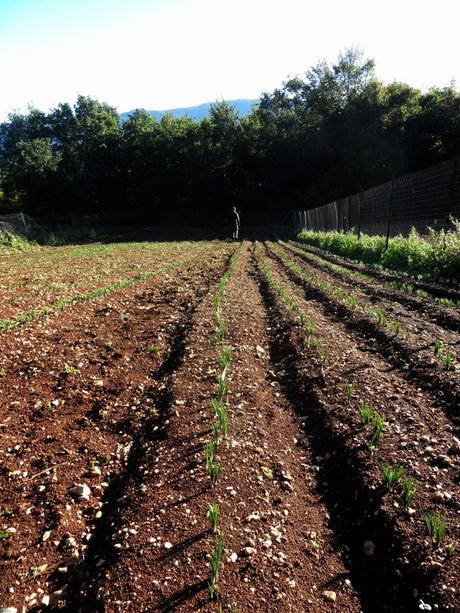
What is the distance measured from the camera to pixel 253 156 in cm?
4891

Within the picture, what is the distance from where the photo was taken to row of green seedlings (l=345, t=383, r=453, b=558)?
2.55 metres

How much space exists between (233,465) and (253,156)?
4955 centimetres

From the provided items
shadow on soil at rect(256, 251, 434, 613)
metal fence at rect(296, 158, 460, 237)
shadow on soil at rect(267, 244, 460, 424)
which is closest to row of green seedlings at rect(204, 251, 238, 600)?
shadow on soil at rect(256, 251, 434, 613)

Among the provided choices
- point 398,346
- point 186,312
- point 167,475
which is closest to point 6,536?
point 167,475

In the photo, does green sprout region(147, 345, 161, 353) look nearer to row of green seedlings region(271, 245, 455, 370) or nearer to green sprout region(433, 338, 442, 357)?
row of green seedlings region(271, 245, 455, 370)

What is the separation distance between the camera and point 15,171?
42719 mm

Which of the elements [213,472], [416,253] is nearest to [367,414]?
[213,472]

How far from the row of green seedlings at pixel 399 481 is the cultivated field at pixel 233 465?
0.06 feet

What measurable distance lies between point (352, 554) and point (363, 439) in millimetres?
1153

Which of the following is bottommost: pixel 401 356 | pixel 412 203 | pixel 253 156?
pixel 401 356

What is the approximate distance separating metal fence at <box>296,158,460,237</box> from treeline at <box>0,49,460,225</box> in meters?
27.2

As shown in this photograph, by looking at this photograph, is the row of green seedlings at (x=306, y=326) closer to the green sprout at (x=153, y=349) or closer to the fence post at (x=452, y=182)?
the green sprout at (x=153, y=349)

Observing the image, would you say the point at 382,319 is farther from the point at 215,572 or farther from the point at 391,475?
the point at 215,572

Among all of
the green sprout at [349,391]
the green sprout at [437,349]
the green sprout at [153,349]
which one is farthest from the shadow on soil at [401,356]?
the green sprout at [153,349]
